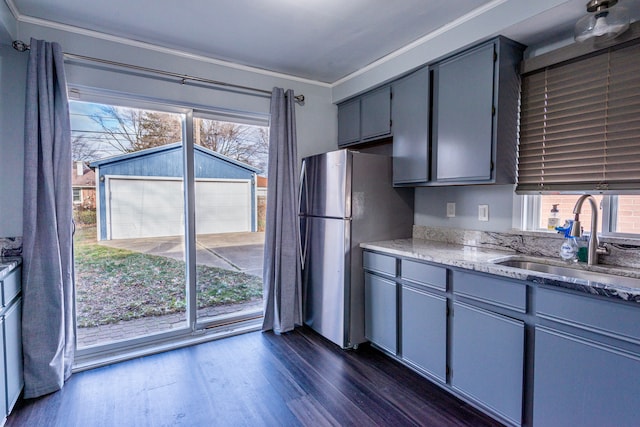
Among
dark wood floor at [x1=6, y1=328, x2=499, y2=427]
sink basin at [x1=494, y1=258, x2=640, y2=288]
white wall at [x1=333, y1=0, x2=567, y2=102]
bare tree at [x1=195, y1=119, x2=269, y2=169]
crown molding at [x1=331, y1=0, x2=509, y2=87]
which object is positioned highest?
crown molding at [x1=331, y1=0, x2=509, y2=87]

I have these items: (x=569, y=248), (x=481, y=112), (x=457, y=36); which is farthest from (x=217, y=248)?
(x=569, y=248)

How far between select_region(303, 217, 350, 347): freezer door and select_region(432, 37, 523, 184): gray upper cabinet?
0.99 metres

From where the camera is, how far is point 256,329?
10.3 feet

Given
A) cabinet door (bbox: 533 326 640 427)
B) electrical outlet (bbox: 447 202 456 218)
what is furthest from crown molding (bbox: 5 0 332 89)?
cabinet door (bbox: 533 326 640 427)

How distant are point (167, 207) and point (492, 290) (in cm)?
254

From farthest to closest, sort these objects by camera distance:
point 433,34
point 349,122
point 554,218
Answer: point 349,122, point 433,34, point 554,218

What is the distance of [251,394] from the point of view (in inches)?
84.1

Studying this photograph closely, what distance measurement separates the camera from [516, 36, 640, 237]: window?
5.82ft

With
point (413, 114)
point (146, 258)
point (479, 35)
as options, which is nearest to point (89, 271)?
point (146, 258)

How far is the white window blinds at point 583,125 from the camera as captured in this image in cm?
177

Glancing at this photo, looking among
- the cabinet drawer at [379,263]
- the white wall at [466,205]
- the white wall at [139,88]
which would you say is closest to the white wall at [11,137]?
the white wall at [139,88]

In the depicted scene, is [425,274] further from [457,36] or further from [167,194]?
[167,194]

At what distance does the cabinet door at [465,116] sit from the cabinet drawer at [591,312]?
2.82ft

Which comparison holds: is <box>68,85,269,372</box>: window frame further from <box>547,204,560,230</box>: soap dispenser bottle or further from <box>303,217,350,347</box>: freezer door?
<box>547,204,560,230</box>: soap dispenser bottle
